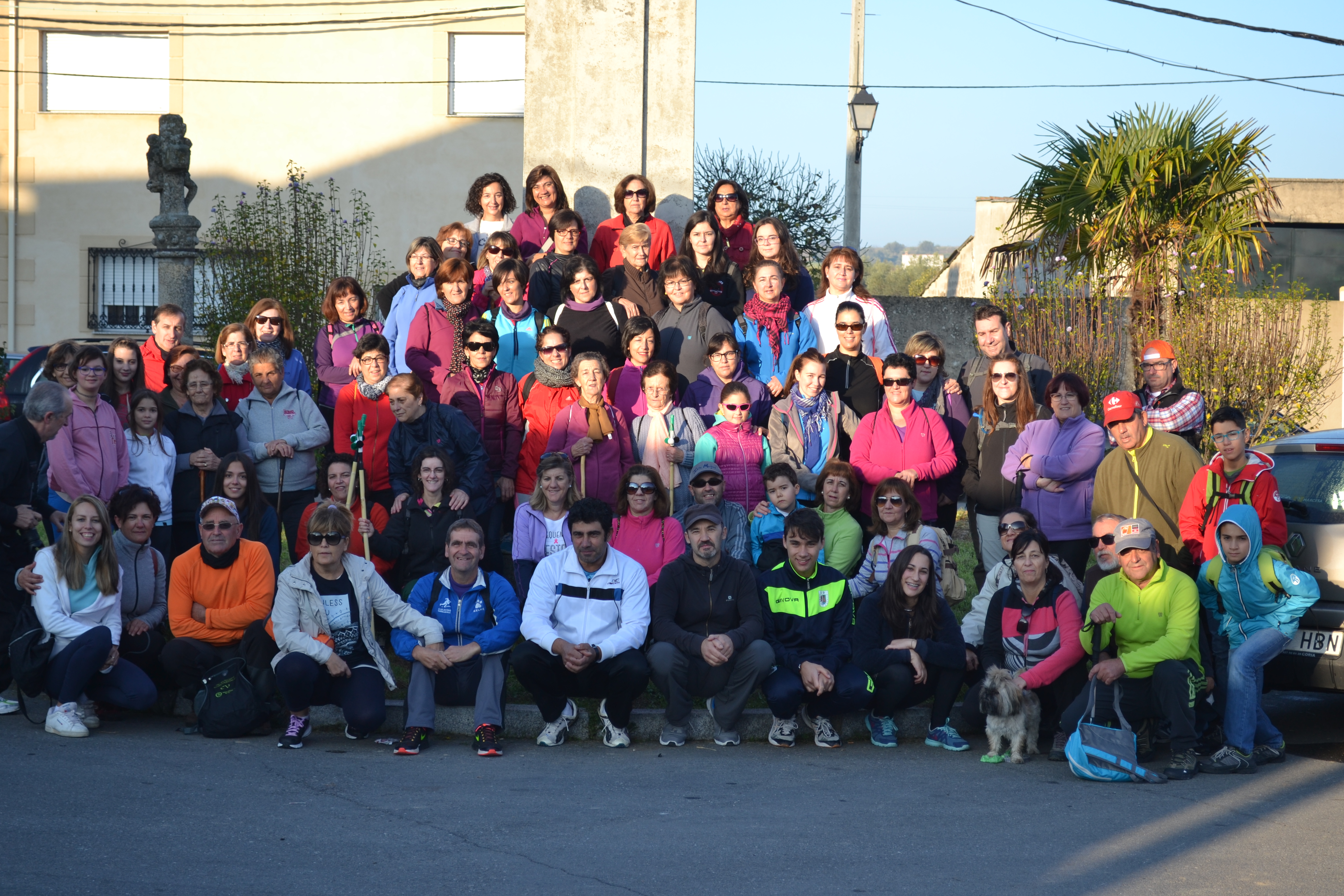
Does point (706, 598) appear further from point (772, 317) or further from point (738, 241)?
point (738, 241)

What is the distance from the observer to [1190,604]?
6734 millimetres

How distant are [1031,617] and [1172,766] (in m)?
1.05

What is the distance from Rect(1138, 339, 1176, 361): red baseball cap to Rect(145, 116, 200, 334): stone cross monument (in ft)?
34.2

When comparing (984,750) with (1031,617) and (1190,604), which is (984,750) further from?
(1190,604)

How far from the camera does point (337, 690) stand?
7094mm

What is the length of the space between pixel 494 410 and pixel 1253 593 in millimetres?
4817

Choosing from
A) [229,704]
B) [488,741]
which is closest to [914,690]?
[488,741]

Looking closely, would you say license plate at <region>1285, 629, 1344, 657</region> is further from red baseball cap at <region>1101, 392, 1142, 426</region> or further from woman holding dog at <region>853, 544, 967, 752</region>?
woman holding dog at <region>853, 544, 967, 752</region>

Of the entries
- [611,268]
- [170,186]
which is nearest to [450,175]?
[170,186]

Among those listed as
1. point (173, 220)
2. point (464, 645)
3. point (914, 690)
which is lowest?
point (914, 690)

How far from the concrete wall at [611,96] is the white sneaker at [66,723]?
20.8 feet

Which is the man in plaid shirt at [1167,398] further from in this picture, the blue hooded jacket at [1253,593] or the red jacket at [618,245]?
the red jacket at [618,245]

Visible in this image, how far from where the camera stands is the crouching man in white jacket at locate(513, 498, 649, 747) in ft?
23.3

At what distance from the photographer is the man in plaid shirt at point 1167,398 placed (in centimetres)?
859
